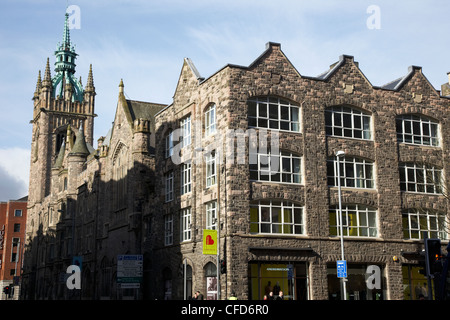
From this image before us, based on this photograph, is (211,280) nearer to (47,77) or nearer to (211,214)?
(211,214)

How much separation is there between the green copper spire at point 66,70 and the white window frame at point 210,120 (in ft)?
270

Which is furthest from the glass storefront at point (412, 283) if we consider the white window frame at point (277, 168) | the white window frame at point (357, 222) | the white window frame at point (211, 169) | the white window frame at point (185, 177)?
the white window frame at point (185, 177)

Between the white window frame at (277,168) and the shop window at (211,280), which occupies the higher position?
the white window frame at (277,168)

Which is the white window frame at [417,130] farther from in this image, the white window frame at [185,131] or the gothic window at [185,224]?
the gothic window at [185,224]

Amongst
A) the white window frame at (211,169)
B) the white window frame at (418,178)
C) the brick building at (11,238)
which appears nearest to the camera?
the white window frame at (211,169)

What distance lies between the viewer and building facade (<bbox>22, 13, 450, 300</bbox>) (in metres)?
34.5

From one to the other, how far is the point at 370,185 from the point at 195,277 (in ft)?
43.5

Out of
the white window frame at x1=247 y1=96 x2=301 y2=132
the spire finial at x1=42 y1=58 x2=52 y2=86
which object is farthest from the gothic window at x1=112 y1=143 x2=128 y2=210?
the spire finial at x1=42 y1=58 x2=52 y2=86

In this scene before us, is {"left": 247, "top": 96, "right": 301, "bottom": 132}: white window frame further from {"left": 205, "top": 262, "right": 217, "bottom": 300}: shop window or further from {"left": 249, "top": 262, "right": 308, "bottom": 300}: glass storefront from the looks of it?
{"left": 205, "top": 262, "right": 217, "bottom": 300}: shop window

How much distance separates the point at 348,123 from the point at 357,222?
22.3ft

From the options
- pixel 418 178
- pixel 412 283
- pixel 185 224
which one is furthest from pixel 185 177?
pixel 412 283

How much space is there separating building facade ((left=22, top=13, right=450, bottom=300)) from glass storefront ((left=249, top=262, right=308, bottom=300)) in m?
0.07

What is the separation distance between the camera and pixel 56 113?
110 metres

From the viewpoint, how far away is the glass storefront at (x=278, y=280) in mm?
33500
